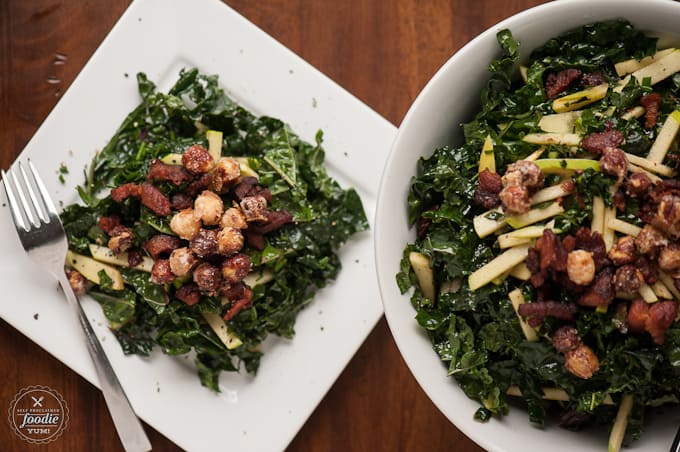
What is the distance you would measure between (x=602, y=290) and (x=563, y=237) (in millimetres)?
150

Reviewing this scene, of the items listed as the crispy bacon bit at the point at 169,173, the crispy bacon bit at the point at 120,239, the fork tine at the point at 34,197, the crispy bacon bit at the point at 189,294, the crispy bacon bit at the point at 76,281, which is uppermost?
the crispy bacon bit at the point at 169,173

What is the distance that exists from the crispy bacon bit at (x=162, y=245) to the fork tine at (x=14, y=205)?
457 millimetres

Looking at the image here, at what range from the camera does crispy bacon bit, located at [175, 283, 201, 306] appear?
2334 millimetres

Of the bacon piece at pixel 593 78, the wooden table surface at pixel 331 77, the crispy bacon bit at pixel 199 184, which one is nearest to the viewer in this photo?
the bacon piece at pixel 593 78

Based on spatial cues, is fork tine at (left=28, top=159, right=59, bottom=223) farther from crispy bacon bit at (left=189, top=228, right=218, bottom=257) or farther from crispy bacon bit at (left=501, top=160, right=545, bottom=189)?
crispy bacon bit at (left=501, top=160, right=545, bottom=189)

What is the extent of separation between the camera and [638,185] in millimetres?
1609

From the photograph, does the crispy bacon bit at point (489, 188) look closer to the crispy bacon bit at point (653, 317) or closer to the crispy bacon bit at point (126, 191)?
the crispy bacon bit at point (653, 317)

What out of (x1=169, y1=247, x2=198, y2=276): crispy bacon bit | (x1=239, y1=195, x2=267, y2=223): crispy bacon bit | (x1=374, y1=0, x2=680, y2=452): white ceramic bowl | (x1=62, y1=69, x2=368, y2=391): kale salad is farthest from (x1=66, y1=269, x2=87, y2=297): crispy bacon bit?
(x1=374, y1=0, x2=680, y2=452): white ceramic bowl

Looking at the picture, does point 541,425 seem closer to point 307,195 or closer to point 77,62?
point 307,195

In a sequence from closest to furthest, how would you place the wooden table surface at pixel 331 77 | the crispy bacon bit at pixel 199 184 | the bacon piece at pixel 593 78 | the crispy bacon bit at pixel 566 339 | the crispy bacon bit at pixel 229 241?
the crispy bacon bit at pixel 566 339 < the bacon piece at pixel 593 78 < the crispy bacon bit at pixel 229 241 < the crispy bacon bit at pixel 199 184 < the wooden table surface at pixel 331 77

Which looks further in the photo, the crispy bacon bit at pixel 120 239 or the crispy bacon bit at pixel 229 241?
the crispy bacon bit at pixel 120 239

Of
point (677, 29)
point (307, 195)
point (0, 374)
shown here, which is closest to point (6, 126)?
point (0, 374)
